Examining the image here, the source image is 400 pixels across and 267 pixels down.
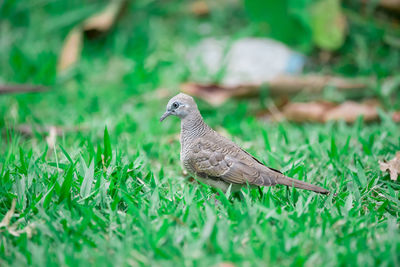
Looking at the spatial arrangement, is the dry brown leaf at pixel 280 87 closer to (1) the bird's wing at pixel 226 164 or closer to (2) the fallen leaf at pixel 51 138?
(2) the fallen leaf at pixel 51 138

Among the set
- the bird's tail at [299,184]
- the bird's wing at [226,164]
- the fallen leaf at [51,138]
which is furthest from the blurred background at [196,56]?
the bird's tail at [299,184]

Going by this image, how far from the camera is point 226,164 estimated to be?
3471 mm

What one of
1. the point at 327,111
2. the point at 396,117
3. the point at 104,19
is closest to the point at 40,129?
the point at 104,19

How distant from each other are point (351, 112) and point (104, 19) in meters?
4.04

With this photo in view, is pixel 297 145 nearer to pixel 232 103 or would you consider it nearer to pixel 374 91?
pixel 232 103

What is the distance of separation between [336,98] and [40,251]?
4.29 metres

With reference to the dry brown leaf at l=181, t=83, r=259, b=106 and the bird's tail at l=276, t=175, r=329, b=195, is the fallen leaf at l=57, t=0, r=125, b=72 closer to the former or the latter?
the dry brown leaf at l=181, t=83, r=259, b=106

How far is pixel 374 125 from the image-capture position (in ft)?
17.2

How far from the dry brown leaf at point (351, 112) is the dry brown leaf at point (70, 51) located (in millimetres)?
3647

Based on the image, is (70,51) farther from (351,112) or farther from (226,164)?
(226,164)

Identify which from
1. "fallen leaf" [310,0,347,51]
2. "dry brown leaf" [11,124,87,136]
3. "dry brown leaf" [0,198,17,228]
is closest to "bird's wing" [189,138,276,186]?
"dry brown leaf" [0,198,17,228]

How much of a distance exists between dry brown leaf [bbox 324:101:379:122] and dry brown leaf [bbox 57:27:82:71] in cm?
365

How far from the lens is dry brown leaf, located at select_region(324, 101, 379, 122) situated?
17.3ft

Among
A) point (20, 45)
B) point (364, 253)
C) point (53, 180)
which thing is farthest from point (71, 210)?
point (20, 45)
